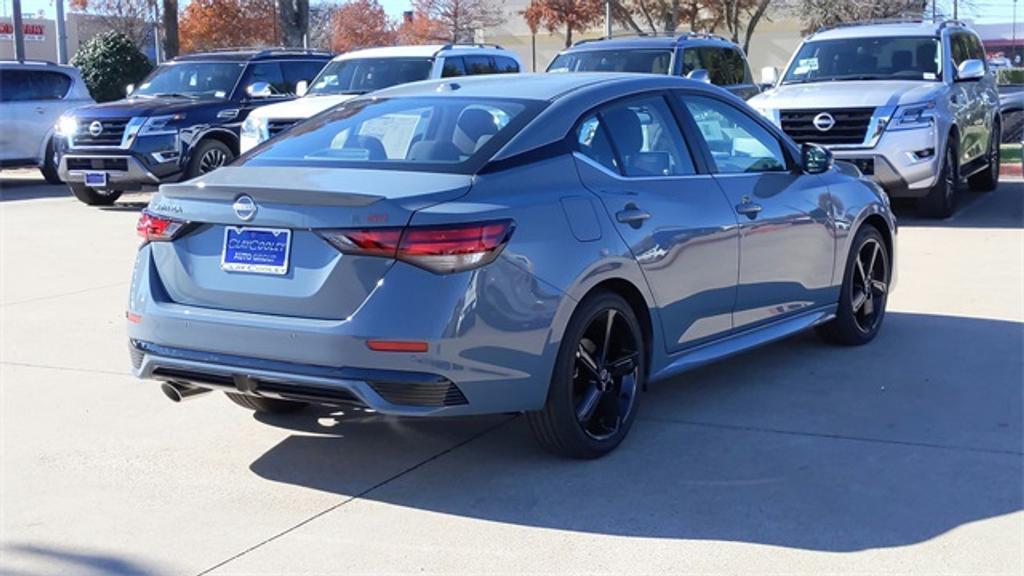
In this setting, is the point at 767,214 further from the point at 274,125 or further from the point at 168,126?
the point at 168,126

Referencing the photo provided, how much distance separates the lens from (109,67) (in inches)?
1139

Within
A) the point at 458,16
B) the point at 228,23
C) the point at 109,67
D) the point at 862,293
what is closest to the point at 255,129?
the point at 862,293

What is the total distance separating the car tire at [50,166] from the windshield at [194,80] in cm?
342

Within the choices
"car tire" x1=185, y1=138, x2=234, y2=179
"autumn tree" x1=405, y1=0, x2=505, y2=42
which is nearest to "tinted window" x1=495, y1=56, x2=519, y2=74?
"car tire" x1=185, y1=138, x2=234, y2=179

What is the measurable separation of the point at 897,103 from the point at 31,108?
1326 centimetres

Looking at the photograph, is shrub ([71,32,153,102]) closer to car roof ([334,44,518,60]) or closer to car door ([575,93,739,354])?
car roof ([334,44,518,60])

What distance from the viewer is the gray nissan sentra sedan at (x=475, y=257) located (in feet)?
16.0

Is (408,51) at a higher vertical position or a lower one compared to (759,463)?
higher

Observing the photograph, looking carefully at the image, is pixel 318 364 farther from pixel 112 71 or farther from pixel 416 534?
pixel 112 71

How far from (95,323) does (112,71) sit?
21.8 metres

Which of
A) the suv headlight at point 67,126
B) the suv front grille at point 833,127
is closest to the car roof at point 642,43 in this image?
the suv front grille at point 833,127

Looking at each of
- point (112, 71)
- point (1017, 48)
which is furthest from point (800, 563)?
point (1017, 48)

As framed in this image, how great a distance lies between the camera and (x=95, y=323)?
8711mm

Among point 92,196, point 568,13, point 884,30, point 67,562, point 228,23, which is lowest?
point 67,562
